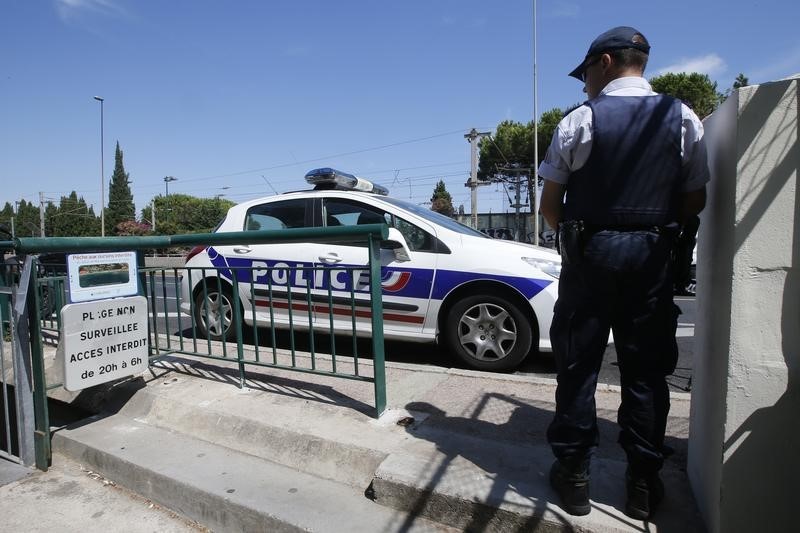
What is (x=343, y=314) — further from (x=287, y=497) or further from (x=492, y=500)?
(x=492, y=500)

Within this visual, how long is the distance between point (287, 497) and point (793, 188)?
2405 millimetres

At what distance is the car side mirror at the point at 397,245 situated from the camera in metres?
4.39

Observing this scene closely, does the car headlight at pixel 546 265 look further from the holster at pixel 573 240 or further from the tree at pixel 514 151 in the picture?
the tree at pixel 514 151

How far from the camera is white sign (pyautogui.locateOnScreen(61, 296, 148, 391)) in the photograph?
3.11 meters

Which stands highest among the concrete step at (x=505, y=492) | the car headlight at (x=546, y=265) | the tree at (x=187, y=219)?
the tree at (x=187, y=219)

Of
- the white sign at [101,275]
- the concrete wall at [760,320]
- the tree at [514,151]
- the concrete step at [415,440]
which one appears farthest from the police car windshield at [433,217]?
the tree at [514,151]

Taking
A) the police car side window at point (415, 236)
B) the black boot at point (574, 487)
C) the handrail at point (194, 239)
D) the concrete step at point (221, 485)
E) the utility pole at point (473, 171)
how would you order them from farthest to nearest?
the utility pole at point (473, 171), the police car side window at point (415, 236), the handrail at point (194, 239), the concrete step at point (221, 485), the black boot at point (574, 487)

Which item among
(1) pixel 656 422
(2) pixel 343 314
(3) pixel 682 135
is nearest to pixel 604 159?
(3) pixel 682 135

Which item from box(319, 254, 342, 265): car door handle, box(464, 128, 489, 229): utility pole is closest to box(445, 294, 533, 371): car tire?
box(319, 254, 342, 265): car door handle

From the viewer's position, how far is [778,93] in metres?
1.58

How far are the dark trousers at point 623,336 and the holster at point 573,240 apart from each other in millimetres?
26

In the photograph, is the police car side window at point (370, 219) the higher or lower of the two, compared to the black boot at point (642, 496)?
higher

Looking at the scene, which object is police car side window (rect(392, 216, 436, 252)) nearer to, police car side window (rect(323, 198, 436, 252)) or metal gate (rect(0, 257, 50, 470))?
police car side window (rect(323, 198, 436, 252))

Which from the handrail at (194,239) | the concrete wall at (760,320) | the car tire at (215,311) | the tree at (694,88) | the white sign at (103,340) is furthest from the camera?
the tree at (694,88)
